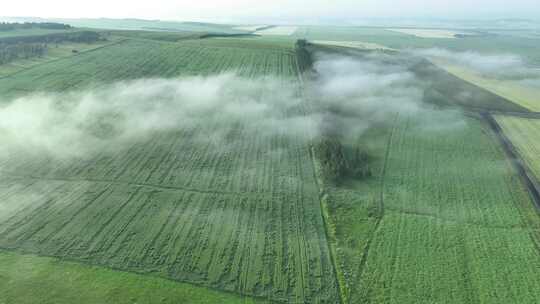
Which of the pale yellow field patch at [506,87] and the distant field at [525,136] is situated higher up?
the pale yellow field patch at [506,87]

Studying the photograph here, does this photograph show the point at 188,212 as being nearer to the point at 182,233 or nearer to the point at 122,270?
the point at 182,233

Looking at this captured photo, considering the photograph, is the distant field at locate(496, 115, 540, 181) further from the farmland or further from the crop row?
the crop row

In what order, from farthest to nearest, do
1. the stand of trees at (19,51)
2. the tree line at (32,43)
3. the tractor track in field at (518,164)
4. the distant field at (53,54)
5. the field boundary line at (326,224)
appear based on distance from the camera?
1. the tree line at (32,43)
2. the stand of trees at (19,51)
3. the distant field at (53,54)
4. the tractor track in field at (518,164)
5. the field boundary line at (326,224)

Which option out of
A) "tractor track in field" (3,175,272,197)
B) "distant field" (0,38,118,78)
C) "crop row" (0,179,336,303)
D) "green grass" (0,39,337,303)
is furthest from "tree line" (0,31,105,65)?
"crop row" (0,179,336,303)

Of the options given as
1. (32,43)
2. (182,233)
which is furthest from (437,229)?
(32,43)

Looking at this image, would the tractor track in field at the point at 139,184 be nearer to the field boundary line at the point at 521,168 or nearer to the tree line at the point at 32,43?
the field boundary line at the point at 521,168

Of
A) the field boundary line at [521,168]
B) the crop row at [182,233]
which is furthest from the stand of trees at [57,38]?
the field boundary line at [521,168]

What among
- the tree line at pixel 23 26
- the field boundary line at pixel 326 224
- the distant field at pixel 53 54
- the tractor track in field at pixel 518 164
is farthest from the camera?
the tree line at pixel 23 26
